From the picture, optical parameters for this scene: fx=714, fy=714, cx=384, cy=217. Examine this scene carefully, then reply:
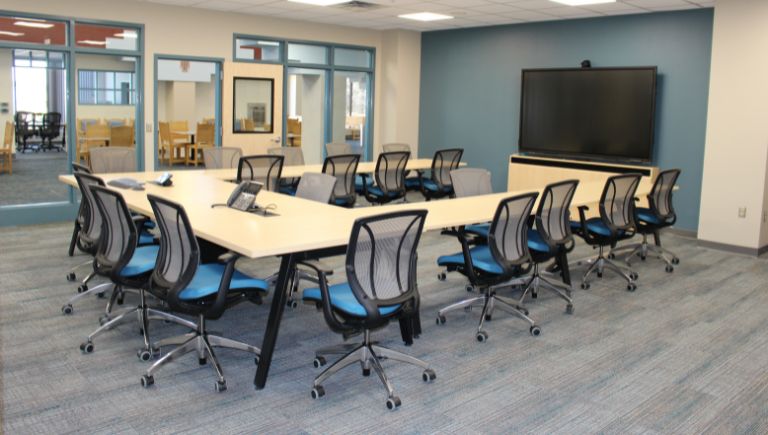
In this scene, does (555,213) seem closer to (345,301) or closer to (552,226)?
(552,226)

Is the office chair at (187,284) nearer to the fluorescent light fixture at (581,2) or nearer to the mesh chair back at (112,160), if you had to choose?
the mesh chair back at (112,160)

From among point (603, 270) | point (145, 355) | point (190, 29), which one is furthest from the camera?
point (190, 29)

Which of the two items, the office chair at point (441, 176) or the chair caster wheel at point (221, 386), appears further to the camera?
the office chair at point (441, 176)

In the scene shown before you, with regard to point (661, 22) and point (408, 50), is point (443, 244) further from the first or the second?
point (408, 50)

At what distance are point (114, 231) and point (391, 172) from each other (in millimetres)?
4455

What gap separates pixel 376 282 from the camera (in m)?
3.46

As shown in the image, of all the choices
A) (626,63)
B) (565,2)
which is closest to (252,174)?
(565,2)

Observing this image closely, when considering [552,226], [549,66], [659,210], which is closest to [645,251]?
[659,210]

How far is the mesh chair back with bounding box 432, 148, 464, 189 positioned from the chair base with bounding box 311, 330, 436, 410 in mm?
4901

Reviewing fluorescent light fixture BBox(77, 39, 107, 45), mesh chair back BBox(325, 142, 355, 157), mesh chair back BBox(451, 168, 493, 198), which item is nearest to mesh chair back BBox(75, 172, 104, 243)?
mesh chair back BBox(451, 168, 493, 198)

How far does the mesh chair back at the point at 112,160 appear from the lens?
22.3 feet

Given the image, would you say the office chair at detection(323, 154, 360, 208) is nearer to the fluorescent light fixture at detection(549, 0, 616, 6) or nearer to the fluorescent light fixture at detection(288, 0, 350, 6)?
the fluorescent light fixture at detection(288, 0, 350, 6)

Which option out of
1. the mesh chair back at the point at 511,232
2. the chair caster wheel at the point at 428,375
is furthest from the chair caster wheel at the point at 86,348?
the mesh chair back at the point at 511,232

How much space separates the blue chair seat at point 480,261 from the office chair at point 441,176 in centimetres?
387
